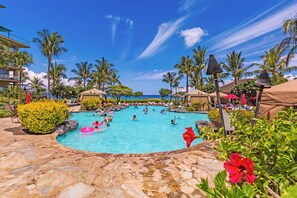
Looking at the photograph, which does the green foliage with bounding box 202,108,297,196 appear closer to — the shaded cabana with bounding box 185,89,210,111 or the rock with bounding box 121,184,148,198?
the rock with bounding box 121,184,148,198

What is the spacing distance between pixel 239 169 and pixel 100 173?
3.59m

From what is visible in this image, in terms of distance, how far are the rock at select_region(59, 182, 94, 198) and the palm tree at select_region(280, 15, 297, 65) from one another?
18.2m

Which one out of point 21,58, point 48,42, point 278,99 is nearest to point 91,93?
point 21,58

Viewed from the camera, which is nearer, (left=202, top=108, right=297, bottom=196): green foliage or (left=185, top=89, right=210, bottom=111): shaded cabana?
(left=202, top=108, right=297, bottom=196): green foliage

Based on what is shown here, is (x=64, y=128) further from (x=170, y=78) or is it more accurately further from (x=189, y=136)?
(x=170, y=78)

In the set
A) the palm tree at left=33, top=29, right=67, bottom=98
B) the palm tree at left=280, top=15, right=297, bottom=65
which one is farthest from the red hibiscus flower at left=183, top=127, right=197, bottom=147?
the palm tree at left=33, top=29, right=67, bottom=98

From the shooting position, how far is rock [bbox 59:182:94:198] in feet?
10.4

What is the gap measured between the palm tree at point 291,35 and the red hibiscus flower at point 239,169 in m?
17.6


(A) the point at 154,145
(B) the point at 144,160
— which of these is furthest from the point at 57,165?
(A) the point at 154,145

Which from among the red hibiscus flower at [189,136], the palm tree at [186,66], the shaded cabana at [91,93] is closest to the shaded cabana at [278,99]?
the red hibiscus flower at [189,136]

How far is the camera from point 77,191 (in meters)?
3.28

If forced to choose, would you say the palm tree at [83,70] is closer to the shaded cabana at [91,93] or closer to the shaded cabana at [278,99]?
the shaded cabana at [91,93]

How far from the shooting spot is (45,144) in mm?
6438

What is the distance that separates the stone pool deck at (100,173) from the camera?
3.30 metres
